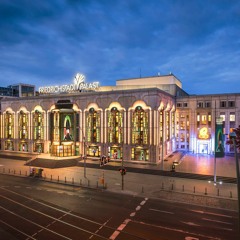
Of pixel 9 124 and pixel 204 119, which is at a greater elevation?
pixel 204 119

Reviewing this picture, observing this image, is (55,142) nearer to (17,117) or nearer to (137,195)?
(17,117)

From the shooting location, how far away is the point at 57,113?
229ft

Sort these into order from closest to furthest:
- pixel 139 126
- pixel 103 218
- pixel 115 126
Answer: pixel 103 218, pixel 139 126, pixel 115 126

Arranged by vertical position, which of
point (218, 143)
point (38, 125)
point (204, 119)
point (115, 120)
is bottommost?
point (218, 143)

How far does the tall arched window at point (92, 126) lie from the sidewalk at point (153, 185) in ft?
39.3

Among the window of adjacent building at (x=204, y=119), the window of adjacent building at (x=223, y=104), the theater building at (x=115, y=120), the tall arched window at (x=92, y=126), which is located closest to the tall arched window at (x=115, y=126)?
the theater building at (x=115, y=120)

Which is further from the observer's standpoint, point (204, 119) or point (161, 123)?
point (204, 119)

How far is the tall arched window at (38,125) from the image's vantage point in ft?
241

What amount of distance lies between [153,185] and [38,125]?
46783mm

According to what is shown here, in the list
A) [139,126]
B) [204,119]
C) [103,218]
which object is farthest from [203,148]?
[103,218]

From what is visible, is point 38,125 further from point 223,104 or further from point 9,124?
point 223,104

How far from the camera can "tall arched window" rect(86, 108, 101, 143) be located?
65.2m

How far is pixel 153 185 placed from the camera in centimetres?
3978

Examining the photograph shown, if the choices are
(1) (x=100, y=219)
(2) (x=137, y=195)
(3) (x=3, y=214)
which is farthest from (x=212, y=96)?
(3) (x=3, y=214)
